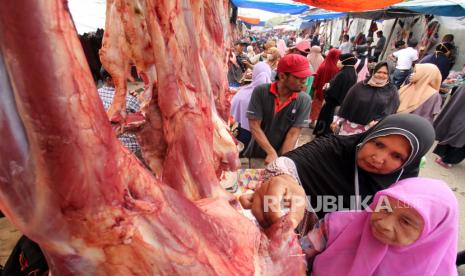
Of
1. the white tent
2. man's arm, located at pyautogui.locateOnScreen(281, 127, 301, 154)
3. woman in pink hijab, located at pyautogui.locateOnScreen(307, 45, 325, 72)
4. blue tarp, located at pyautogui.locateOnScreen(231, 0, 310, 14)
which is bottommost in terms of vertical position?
man's arm, located at pyautogui.locateOnScreen(281, 127, 301, 154)

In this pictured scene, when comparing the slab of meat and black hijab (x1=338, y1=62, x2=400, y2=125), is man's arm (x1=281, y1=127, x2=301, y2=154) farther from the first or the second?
the slab of meat

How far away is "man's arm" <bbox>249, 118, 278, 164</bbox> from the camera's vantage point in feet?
7.94

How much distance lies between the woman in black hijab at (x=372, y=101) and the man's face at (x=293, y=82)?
114cm

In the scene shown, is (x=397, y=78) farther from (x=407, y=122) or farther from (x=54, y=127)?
(x=54, y=127)

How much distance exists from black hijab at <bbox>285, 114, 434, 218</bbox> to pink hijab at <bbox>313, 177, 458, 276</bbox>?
164mm

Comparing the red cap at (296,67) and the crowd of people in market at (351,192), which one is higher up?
the red cap at (296,67)

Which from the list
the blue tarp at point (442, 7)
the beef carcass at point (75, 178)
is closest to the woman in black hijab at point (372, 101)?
the beef carcass at point (75, 178)

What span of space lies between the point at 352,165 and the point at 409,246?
1.55ft

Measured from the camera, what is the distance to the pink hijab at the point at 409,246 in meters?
1.08

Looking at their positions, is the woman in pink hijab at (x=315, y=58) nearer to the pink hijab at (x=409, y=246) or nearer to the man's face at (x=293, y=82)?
the man's face at (x=293, y=82)

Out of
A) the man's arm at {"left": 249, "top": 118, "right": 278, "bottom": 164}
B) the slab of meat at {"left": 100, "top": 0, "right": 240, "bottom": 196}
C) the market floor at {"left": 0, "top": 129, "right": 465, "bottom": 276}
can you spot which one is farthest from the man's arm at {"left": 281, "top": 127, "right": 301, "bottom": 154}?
the market floor at {"left": 0, "top": 129, "right": 465, "bottom": 276}

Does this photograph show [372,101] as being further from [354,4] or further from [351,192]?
[351,192]

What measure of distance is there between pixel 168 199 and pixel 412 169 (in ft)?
4.61

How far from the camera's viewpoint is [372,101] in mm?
3094
